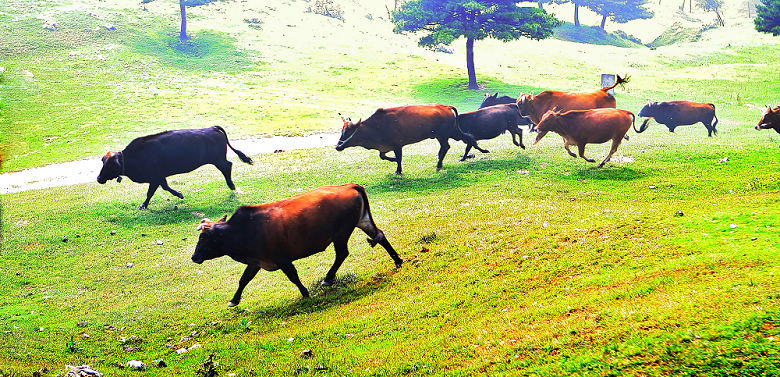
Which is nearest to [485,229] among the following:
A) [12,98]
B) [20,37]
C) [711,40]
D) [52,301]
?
[52,301]

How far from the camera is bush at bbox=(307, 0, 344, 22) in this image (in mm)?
90062

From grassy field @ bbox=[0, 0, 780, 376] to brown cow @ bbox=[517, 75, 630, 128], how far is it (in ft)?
6.16

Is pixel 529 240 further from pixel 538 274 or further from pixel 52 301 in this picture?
pixel 52 301

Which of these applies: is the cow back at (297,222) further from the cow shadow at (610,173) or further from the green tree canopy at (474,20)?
the green tree canopy at (474,20)

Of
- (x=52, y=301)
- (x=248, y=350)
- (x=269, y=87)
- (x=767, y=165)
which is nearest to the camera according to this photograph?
(x=248, y=350)

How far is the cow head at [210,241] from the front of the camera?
10641 mm

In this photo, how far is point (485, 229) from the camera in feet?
45.4

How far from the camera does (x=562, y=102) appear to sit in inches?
971

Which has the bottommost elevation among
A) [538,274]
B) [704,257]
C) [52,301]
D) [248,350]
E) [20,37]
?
[52,301]

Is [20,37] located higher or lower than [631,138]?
higher

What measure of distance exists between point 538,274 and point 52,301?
10486 mm

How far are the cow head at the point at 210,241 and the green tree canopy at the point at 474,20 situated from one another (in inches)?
1629

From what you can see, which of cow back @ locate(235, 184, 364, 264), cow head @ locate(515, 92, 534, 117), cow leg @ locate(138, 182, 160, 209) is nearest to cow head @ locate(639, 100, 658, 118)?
cow head @ locate(515, 92, 534, 117)

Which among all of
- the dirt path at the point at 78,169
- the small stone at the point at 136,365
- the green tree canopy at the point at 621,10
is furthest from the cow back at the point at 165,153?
the green tree canopy at the point at 621,10
